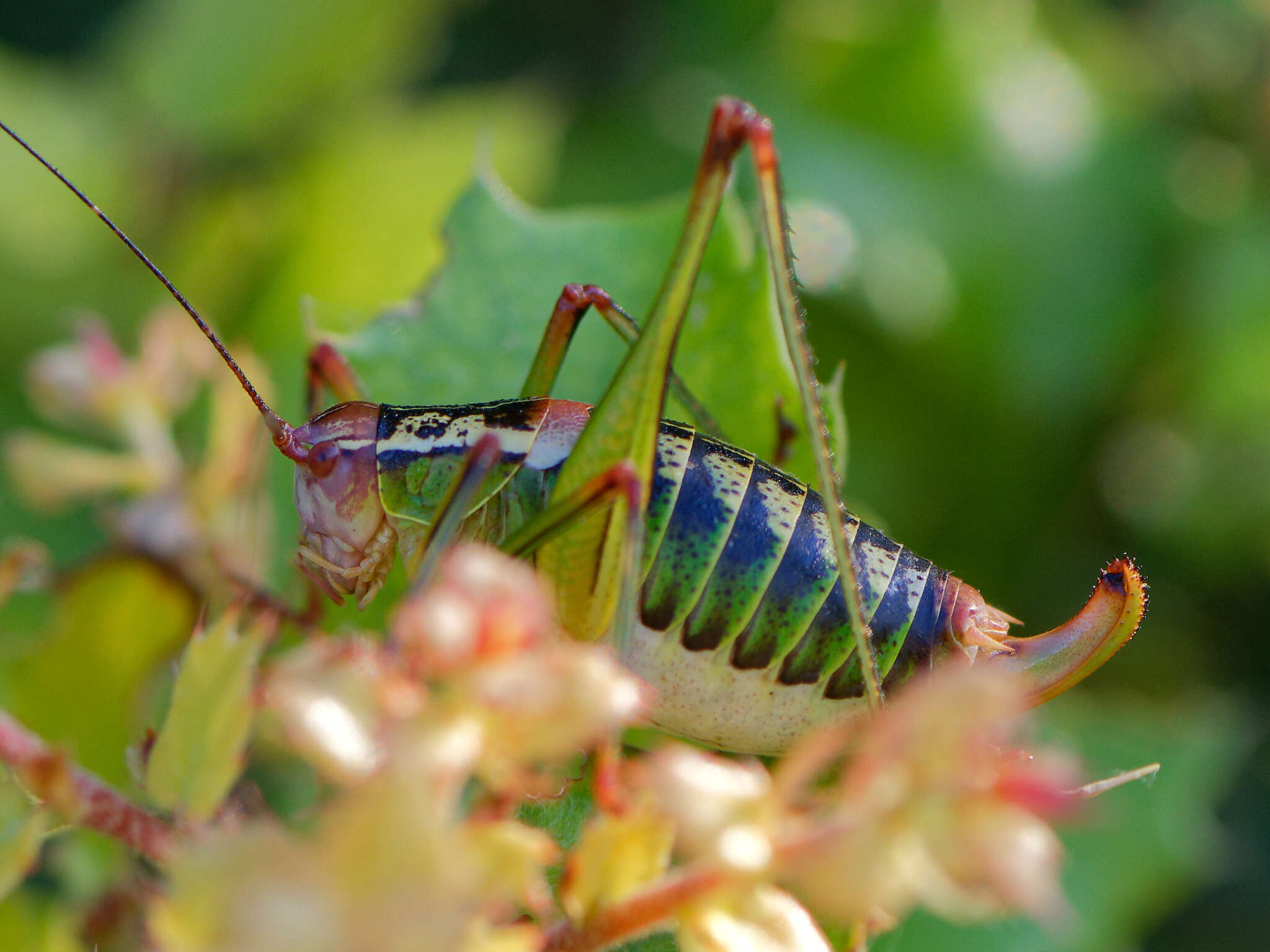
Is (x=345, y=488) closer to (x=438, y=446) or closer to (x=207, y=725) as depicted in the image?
(x=438, y=446)

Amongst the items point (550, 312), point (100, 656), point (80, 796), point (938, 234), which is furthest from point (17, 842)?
point (938, 234)

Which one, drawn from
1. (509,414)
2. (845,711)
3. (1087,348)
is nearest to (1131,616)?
(845,711)

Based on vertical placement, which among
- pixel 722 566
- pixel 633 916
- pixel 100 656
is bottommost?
pixel 100 656

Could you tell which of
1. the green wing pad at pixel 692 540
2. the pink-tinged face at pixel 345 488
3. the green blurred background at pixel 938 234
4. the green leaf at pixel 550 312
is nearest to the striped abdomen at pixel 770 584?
the green wing pad at pixel 692 540

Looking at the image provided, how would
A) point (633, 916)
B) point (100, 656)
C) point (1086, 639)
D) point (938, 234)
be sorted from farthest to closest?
point (938, 234), point (100, 656), point (1086, 639), point (633, 916)

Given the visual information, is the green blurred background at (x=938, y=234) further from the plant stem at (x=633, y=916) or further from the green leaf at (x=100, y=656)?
the plant stem at (x=633, y=916)
